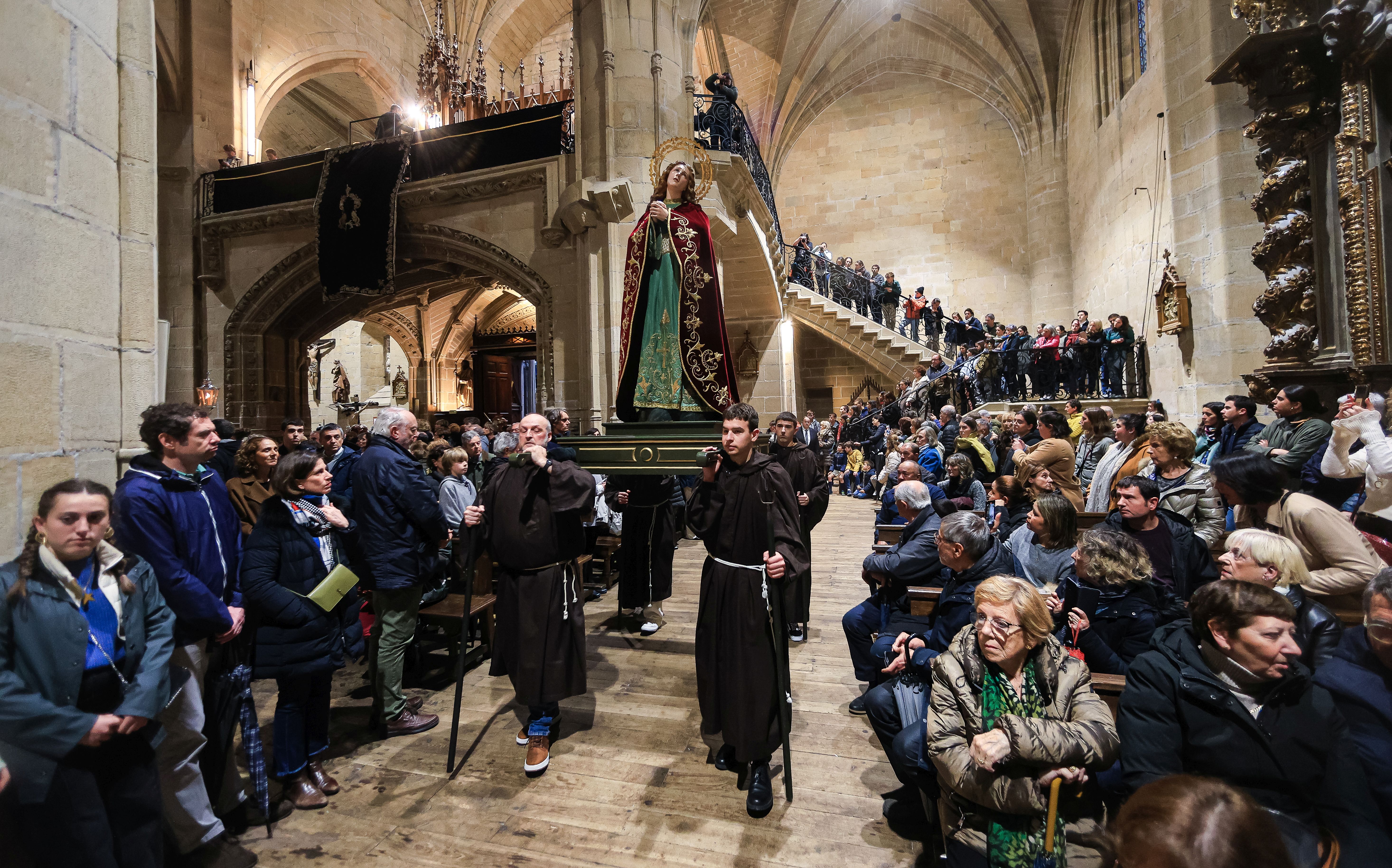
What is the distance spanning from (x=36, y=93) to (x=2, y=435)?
3.96 ft

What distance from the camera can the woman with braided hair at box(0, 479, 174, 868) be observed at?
167 centimetres

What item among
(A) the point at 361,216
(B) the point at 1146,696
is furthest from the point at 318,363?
(B) the point at 1146,696

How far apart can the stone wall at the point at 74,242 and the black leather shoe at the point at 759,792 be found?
2.75 metres

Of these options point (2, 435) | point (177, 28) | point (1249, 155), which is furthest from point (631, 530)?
point (177, 28)

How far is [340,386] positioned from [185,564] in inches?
694

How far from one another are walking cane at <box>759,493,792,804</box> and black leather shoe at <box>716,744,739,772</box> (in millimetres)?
259

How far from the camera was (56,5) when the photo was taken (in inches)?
92.6

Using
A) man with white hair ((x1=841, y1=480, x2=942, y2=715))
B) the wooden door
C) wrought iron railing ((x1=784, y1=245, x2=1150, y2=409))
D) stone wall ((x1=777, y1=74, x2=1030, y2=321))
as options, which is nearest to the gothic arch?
the wooden door

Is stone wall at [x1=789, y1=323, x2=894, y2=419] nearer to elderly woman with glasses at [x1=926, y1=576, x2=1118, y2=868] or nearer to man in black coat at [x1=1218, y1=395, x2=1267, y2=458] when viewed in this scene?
man in black coat at [x1=1218, y1=395, x2=1267, y2=458]

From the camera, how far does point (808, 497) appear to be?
4.55 meters

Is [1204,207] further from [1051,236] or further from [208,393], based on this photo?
[208,393]

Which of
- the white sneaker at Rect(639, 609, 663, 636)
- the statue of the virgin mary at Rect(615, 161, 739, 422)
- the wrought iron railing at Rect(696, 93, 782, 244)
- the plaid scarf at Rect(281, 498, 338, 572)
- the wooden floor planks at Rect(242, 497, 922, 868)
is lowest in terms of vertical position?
the wooden floor planks at Rect(242, 497, 922, 868)

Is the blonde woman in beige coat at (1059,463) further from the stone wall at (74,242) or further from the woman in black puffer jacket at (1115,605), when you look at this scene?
the stone wall at (74,242)

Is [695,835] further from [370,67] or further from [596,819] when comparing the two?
[370,67]
